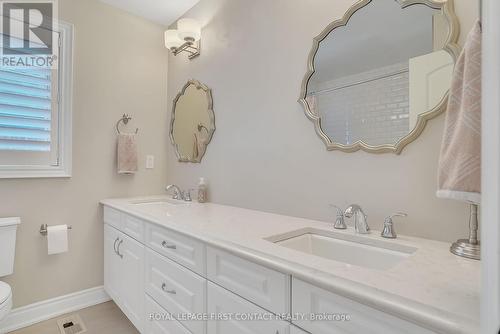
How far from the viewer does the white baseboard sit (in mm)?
1864

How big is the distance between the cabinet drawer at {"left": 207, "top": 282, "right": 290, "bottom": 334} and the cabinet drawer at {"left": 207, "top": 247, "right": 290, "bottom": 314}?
2 cm

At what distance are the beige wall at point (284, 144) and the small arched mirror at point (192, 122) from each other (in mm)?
72

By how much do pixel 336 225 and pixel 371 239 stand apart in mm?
186

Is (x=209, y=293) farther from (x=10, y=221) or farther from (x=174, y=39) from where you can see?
(x=174, y=39)

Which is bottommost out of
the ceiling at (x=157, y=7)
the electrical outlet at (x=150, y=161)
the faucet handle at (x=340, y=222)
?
the faucet handle at (x=340, y=222)

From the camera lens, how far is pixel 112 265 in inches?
81.4

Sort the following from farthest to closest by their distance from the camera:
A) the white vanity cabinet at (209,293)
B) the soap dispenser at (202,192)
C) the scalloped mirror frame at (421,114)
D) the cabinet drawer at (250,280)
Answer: the soap dispenser at (202,192), the scalloped mirror frame at (421,114), the cabinet drawer at (250,280), the white vanity cabinet at (209,293)

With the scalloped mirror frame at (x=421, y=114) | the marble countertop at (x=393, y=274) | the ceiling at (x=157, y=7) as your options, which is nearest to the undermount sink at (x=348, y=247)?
the marble countertop at (x=393, y=274)

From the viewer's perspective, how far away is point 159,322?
142 centimetres

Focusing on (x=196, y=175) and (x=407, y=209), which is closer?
(x=407, y=209)

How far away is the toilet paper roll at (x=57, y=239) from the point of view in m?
1.95

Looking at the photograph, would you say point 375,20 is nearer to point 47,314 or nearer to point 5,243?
point 5,243

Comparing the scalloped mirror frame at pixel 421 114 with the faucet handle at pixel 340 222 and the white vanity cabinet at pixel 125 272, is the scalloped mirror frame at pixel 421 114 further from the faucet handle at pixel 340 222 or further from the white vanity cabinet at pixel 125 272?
the white vanity cabinet at pixel 125 272

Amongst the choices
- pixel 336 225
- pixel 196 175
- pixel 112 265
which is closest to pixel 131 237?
pixel 112 265
